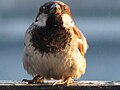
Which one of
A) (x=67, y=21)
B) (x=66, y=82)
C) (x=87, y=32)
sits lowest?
(x=87, y=32)

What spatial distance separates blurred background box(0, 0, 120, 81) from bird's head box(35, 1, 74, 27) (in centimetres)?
374

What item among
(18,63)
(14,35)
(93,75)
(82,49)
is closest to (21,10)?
(14,35)

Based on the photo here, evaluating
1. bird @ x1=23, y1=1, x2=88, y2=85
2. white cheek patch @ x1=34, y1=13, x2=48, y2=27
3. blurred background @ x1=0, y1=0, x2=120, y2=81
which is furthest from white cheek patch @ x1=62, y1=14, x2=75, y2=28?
blurred background @ x1=0, y1=0, x2=120, y2=81

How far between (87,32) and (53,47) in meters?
6.71

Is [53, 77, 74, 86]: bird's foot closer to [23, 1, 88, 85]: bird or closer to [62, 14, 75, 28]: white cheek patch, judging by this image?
[23, 1, 88, 85]: bird

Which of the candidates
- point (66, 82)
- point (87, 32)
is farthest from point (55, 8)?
point (87, 32)

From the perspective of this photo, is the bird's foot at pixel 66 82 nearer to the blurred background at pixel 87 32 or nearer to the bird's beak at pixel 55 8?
the bird's beak at pixel 55 8

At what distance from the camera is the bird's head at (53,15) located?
12.2 feet

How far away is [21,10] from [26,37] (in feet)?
28.1

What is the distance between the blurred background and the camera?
8.87 meters

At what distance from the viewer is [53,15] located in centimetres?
372

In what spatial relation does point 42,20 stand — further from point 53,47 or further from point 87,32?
point 87,32

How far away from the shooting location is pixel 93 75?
8312 mm

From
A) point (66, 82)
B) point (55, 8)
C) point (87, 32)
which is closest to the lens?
point (66, 82)
